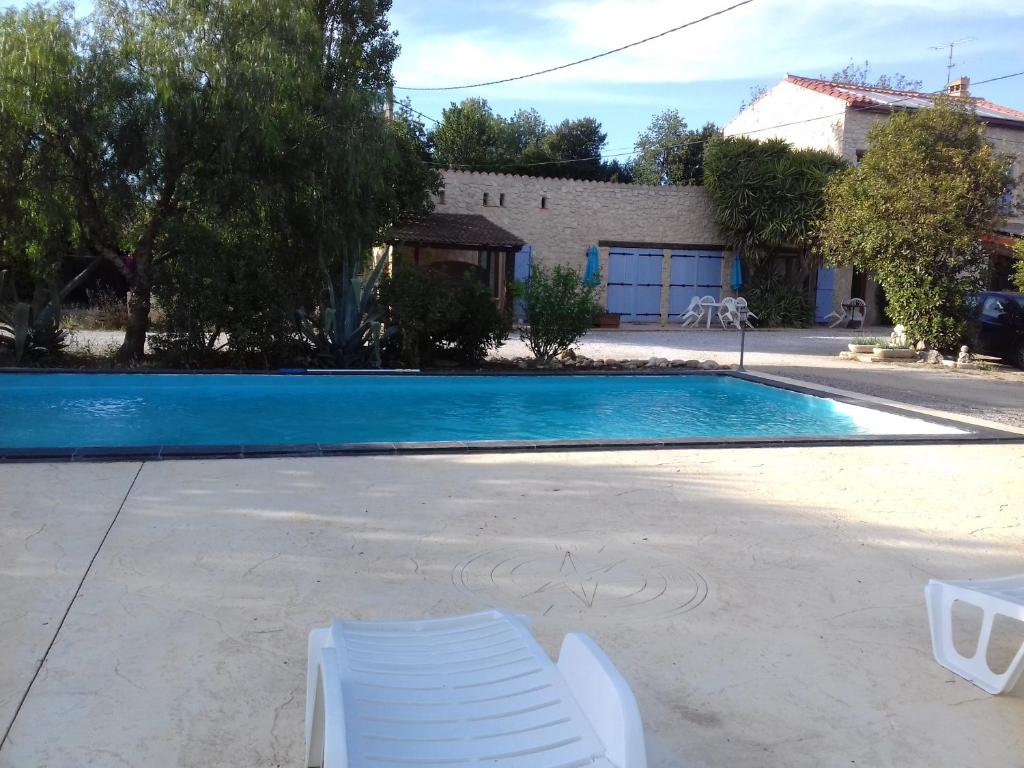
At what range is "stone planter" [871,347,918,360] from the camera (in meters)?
14.9

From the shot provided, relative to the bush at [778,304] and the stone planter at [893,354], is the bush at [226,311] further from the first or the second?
the bush at [778,304]

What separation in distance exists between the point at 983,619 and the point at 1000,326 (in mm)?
13983

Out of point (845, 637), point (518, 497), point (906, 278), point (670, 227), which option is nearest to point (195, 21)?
point (518, 497)

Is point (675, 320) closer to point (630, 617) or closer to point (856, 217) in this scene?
point (856, 217)

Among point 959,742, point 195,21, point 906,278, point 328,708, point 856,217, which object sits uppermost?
point 195,21

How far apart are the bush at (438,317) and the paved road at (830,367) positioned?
5.66 feet

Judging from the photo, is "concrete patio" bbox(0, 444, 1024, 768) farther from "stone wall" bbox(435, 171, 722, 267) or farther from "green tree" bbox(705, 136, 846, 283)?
"green tree" bbox(705, 136, 846, 283)

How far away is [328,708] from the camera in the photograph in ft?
5.46

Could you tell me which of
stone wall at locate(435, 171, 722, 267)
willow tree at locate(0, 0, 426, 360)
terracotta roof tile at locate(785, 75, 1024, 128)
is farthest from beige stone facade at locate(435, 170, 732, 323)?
willow tree at locate(0, 0, 426, 360)

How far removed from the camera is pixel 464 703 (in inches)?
74.8

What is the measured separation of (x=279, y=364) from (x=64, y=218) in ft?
10.7

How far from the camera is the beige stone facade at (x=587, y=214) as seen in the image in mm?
21000

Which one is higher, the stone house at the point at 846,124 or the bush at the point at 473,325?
the stone house at the point at 846,124

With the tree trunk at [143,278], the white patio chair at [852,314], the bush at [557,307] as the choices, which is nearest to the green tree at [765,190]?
the white patio chair at [852,314]
